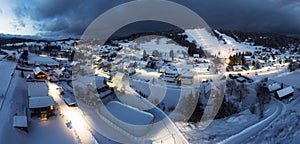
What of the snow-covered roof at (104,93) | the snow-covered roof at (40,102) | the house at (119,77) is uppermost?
the house at (119,77)

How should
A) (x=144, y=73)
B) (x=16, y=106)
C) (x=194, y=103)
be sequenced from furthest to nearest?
(x=144, y=73) → (x=194, y=103) → (x=16, y=106)

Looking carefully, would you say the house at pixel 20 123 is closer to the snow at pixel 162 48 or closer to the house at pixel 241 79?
the house at pixel 241 79

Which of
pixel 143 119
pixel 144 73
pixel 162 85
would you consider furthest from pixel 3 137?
pixel 144 73

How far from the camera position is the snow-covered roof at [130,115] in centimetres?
1347

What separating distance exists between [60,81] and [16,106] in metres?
9.32

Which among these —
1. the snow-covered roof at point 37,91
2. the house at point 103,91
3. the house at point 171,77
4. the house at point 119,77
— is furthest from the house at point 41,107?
the house at point 171,77

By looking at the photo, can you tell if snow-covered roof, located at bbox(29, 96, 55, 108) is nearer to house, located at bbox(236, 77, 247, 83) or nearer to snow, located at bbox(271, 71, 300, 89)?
house, located at bbox(236, 77, 247, 83)

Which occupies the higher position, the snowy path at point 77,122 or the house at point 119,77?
the house at point 119,77

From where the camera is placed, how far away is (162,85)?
22875mm

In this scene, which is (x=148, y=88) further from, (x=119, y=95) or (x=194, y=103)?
(x=194, y=103)

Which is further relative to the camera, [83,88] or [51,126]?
[83,88]

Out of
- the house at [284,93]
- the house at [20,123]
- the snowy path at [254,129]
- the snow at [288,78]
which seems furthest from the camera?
the snow at [288,78]

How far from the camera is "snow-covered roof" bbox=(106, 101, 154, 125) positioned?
530 inches

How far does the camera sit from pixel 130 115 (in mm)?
14125
